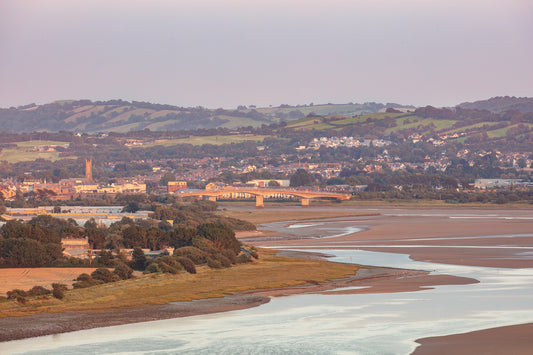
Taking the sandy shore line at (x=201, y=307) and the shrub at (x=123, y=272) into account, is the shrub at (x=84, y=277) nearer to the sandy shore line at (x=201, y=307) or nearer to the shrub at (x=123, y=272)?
the shrub at (x=123, y=272)

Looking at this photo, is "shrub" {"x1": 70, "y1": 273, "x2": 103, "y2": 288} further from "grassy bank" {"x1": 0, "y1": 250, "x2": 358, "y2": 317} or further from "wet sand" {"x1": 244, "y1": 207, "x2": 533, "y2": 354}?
"wet sand" {"x1": 244, "y1": 207, "x2": 533, "y2": 354}

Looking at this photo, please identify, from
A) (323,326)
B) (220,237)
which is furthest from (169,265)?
(323,326)

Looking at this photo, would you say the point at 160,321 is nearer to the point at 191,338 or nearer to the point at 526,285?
the point at 191,338

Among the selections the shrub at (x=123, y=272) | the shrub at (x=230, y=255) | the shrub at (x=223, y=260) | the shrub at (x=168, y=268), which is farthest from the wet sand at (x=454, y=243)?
the shrub at (x=123, y=272)

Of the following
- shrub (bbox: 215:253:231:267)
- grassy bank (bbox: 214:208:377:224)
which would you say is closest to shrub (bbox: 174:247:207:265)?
shrub (bbox: 215:253:231:267)

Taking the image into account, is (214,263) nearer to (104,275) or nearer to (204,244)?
(204,244)

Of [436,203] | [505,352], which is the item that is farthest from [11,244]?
[436,203]
